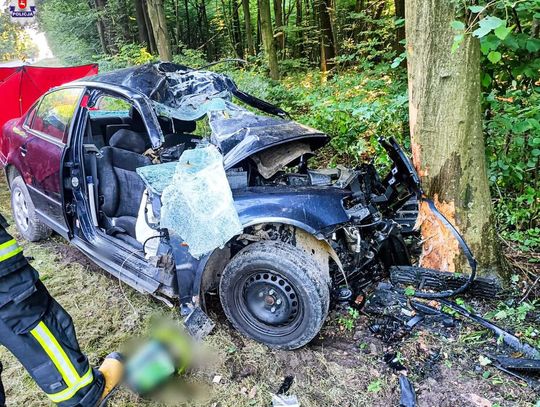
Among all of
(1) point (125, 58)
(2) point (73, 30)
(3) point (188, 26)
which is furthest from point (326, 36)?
(2) point (73, 30)

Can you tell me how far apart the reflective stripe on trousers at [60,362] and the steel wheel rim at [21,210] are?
276 cm

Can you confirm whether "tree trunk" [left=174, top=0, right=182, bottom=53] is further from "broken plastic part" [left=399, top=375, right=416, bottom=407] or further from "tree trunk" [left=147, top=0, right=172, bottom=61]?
"broken plastic part" [left=399, top=375, right=416, bottom=407]

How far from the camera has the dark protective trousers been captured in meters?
1.72

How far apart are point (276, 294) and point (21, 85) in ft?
22.7

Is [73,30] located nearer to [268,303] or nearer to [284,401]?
[268,303]

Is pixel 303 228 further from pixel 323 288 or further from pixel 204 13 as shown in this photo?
pixel 204 13

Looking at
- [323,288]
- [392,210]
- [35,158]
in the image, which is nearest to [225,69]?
[35,158]

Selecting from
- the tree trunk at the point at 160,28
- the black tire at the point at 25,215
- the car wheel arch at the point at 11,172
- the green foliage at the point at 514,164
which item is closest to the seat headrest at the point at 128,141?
the black tire at the point at 25,215

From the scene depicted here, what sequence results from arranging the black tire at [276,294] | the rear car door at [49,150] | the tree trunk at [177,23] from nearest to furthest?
the black tire at [276,294] < the rear car door at [49,150] < the tree trunk at [177,23]

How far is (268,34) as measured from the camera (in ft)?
30.3

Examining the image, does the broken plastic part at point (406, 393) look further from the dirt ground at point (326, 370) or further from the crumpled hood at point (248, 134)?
the crumpled hood at point (248, 134)

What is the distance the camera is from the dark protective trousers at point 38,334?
67.6 inches

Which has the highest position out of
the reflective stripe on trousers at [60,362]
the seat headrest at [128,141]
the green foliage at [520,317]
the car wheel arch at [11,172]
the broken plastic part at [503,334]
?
the seat headrest at [128,141]

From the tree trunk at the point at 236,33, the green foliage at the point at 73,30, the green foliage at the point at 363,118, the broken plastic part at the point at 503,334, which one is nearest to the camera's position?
the broken plastic part at the point at 503,334
